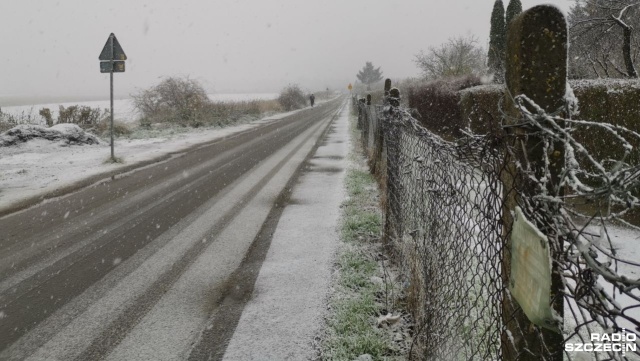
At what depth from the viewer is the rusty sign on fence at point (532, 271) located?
1072mm

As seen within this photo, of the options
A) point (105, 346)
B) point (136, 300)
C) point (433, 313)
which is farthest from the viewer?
point (136, 300)

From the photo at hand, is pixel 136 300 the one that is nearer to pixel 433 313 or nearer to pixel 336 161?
pixel 433 313

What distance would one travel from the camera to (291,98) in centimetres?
4344

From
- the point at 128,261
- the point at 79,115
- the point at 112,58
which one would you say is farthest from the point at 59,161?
the point at 128,261

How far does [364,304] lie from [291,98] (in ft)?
136

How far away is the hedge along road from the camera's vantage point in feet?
10.4

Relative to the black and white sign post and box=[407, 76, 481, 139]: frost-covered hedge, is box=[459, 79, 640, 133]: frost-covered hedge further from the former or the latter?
the black and white sign post

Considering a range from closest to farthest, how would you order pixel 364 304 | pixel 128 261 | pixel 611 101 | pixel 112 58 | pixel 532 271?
pixel 532 271 → pixel 364 304 → pixel 128 261 → pixel 611 101 → pixel 112 58

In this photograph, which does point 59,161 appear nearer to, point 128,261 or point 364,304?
point 128,261

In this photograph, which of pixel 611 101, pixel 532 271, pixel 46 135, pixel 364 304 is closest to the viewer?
pixel 532 271

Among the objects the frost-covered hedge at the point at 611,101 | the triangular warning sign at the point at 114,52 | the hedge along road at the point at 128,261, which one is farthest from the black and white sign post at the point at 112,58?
the frost-covered hedge at the point at 611,101

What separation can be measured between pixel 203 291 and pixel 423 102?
16369mm

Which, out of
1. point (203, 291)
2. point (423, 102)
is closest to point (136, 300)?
point (203, 291)

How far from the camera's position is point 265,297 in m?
3.69
